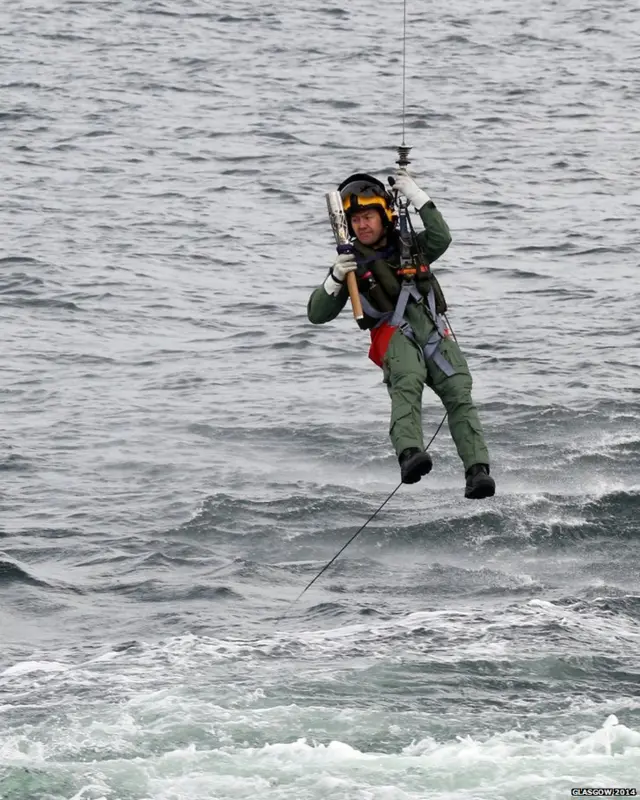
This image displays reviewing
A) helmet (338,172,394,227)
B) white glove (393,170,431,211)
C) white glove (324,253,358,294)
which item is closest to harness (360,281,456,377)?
white glove (324,253,358,294)

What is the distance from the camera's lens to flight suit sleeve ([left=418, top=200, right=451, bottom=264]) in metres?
13.2

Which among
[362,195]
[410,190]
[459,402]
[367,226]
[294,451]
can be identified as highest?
[410,190]

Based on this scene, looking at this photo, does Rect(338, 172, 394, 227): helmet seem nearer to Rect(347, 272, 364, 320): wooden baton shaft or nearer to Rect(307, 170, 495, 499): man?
Rect(307, 170, 495, 499): man

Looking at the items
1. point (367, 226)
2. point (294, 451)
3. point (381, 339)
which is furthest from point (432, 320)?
point (294, 451)

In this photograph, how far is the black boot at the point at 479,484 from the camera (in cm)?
1296

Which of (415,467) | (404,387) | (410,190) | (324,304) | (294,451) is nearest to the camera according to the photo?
(415,467)

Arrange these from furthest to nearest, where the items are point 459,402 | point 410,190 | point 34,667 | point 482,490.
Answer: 1. point 34,667
2. point 459,402
3. point 410,190
4. point 482,490

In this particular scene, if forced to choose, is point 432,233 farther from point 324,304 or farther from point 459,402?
point 459,402

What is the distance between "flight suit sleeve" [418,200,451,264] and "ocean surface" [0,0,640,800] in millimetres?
3719

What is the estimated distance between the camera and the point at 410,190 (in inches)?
514

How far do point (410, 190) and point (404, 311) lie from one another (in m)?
1.15

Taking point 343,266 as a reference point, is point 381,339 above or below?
below

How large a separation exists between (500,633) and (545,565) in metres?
2.03

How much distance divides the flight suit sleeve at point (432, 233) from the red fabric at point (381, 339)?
2.07 ft
